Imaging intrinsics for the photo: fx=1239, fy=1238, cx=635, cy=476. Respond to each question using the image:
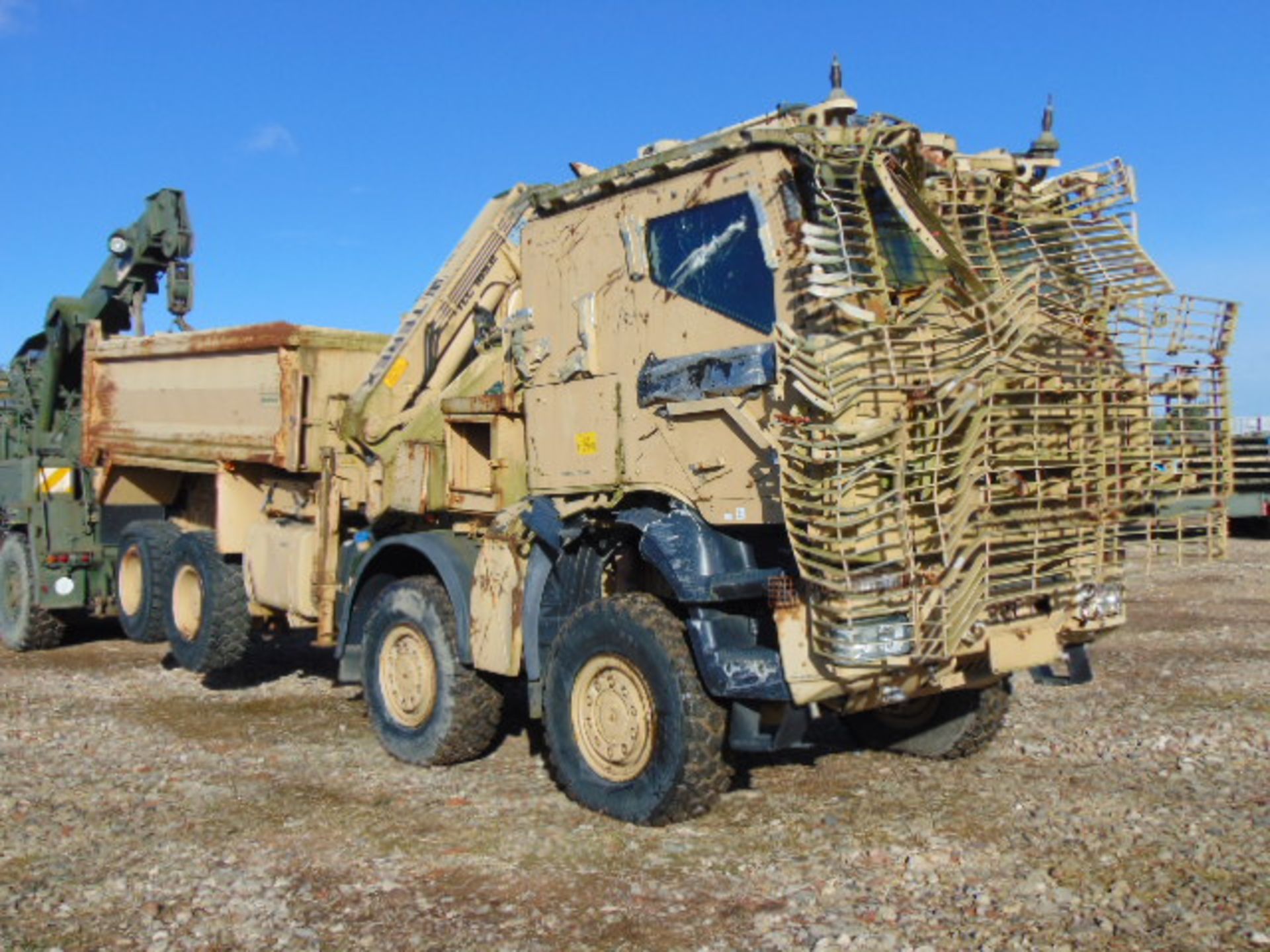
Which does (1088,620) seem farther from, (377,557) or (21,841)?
(21,841)

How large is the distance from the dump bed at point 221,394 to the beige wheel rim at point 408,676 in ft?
5.69

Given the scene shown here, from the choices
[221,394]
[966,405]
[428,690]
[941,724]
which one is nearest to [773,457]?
[966,405]

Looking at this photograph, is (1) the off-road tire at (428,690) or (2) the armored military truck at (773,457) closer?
(2) the armored military truck at (773,457)

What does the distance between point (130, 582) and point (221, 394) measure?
2.37 m

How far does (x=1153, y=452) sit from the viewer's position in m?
5.43

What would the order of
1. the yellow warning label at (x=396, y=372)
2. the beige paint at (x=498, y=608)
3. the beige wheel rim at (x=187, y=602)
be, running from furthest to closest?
1. the beige wheel rim at (x=187, y=602)
2. the yellow warning label at (x=396, y=372)
3. the beige paint at (x=498, y=608)

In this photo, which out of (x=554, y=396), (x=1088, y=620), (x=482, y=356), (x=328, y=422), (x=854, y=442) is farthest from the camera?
(x=328, y=422)

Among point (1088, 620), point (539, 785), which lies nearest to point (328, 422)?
point (539, 785)

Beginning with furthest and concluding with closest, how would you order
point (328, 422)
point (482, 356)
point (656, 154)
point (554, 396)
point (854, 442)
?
point (328, 422) → point (482, 356) → point (554, 396) → point (656, 154) → point (854, 442)

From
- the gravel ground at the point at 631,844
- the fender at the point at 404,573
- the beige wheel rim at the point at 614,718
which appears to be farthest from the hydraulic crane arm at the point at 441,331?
the beige wheel rim at the point at 614,718

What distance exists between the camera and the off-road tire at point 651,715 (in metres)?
5.24

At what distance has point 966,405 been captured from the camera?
183 inches

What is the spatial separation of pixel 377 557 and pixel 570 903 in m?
3.09

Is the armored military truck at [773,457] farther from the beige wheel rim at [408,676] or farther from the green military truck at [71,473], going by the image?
the green military truck at [71,473]
